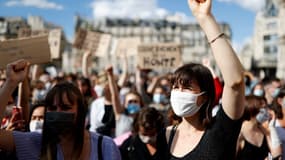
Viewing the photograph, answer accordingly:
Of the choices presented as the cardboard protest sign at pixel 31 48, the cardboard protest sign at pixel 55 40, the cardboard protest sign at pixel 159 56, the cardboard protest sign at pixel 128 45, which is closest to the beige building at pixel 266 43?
the cardboard protest sign at pixel 128 45

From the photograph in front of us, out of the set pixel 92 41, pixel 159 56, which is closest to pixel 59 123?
pixel 159 56

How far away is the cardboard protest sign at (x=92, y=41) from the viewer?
10477 millimetres

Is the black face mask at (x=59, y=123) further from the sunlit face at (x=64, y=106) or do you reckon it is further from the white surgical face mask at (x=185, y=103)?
the white surgical face mask at (x=185, y=103)

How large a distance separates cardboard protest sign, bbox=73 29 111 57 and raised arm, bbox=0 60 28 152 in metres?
7.53

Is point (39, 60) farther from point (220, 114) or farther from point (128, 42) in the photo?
point (128, 42)

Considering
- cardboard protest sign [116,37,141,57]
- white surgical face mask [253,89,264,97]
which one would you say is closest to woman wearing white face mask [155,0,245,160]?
white surgical face mask [253,89,264,97]

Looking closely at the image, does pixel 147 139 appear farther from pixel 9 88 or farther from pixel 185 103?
→ pixel 9 88

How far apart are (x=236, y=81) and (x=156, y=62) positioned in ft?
24.4

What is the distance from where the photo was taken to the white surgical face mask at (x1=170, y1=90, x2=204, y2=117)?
2623 millimetres

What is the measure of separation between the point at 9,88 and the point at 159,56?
23.1 feet

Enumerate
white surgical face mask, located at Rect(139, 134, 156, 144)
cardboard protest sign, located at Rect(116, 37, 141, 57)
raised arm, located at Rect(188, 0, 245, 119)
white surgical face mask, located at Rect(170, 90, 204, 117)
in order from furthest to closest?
cardboard protest sign, located at Rect(116, 37, 141, 57) < white surgical face mask, located at Rect(139, 134, 156, 144) < white surgical face mask, located at Rect(170, 90, 204, 117) < raised arm, located at Rect(188, 0, 245, 119)

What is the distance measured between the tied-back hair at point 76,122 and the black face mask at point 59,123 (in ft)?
0.12

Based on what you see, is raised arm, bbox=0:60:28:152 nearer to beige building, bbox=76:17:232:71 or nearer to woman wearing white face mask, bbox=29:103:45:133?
woman wearing white face mask, bbox=29:103:45:133

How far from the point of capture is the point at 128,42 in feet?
43.0
